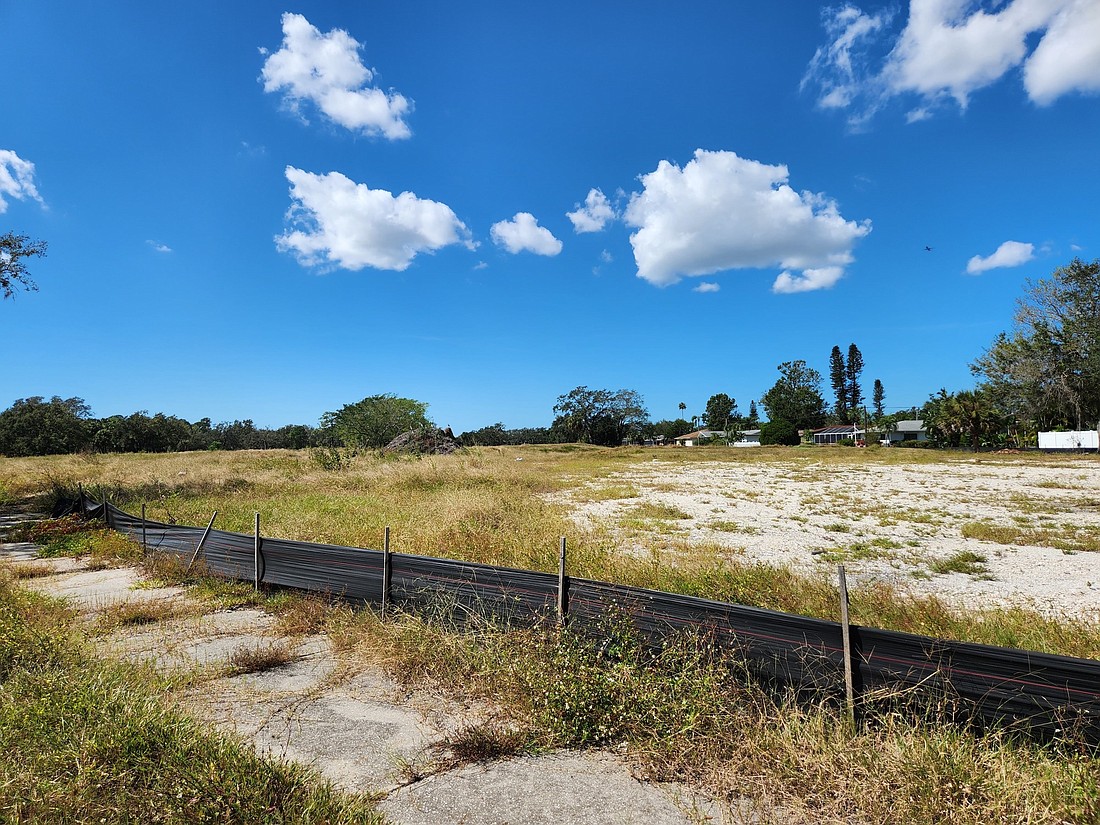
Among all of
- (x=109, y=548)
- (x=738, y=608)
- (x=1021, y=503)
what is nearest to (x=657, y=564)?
(x=738, y=608)

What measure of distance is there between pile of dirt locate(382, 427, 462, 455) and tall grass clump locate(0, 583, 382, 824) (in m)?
26.8

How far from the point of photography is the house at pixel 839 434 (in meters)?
90.2

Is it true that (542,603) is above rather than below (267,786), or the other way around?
above

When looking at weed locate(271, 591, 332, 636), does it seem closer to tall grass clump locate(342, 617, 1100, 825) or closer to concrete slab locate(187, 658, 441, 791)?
concrete slab locate(187, 658, 441, 791)

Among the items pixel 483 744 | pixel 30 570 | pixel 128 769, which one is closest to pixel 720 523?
pixel 483 744

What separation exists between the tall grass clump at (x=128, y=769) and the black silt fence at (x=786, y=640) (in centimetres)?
222

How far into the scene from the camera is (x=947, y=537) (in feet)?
35.3

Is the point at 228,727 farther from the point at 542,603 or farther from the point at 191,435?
the point at 191,435

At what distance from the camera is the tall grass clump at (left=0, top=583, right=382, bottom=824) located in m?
2.58

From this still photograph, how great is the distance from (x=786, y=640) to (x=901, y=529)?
10.0 meters

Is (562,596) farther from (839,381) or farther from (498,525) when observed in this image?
(839,381)

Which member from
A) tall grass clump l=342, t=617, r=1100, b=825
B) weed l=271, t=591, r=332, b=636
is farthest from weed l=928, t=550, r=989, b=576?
weed l=271, t=591, r=332, b=636

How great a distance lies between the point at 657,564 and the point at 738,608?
2.73 metres

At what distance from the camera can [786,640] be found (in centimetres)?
376
